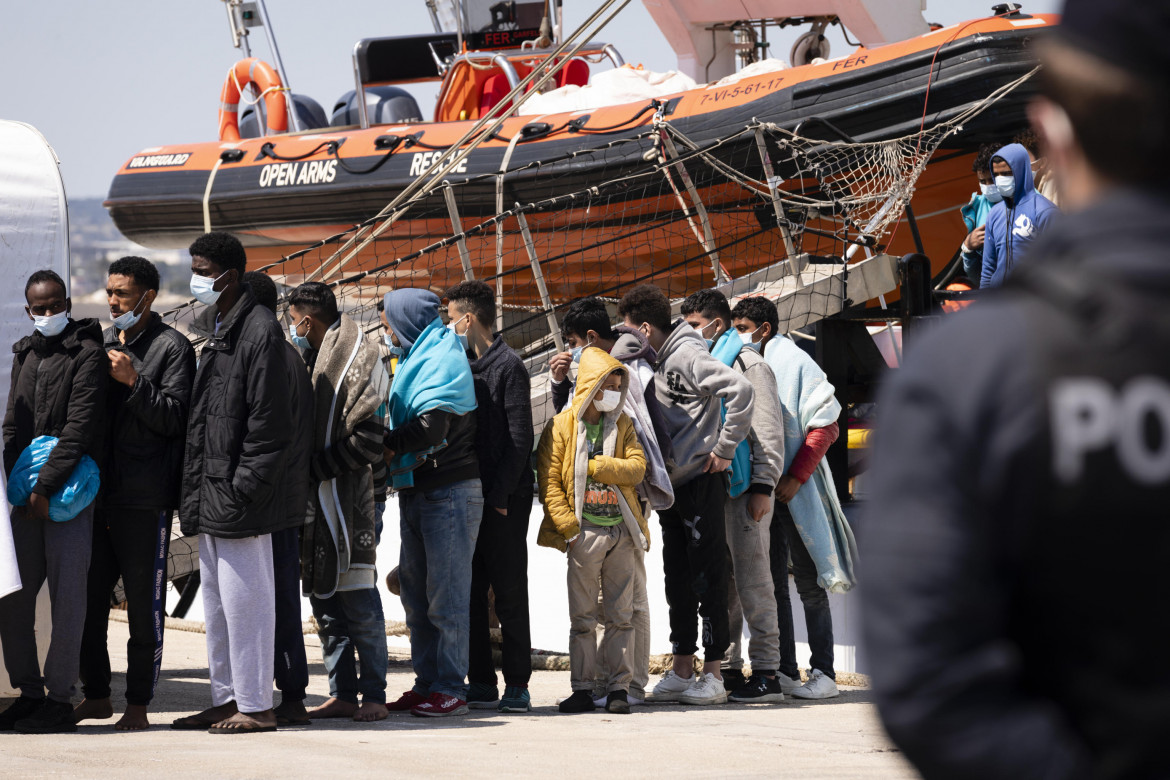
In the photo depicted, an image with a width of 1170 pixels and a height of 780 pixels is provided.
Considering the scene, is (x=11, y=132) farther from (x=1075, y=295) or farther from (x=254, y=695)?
(x=1075, y=295)

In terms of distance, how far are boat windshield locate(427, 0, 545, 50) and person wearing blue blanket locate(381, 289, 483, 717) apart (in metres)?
9.97

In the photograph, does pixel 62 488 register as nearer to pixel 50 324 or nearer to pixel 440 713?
pixel 50 324

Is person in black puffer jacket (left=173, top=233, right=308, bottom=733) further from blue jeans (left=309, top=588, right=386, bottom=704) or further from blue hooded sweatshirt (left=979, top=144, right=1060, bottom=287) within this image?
blue hooded sweatshirt (left=979, top=144, right=1060, bottom=287)

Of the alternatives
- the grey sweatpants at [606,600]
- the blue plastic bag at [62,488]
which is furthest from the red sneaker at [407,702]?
the blue plastic bag at [62,488]

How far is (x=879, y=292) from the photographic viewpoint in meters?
7.01

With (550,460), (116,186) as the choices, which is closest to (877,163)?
(550,460)

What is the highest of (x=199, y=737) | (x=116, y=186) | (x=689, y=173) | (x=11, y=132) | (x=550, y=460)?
(x=116, y=186)

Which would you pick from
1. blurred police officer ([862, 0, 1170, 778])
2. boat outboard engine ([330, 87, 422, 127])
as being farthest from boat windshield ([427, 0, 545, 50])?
blurred police officer ([862, 0, 1170, 778])

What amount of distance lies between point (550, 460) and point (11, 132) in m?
2.43

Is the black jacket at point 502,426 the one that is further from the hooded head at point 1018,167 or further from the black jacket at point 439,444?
the hooded head at point 1018,167

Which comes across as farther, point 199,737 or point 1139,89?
point 199,737

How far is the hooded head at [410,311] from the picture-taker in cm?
523

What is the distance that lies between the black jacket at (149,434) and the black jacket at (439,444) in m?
0.74

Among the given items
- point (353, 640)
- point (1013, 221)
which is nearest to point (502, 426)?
point (353, 640)
